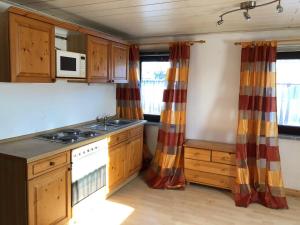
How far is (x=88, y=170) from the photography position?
2797 millimetres

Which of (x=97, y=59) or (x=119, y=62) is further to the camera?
(x=119, y=62)

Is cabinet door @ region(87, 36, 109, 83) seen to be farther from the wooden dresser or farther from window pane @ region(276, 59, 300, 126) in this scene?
window pane @ region(276, 59, 300, 126)

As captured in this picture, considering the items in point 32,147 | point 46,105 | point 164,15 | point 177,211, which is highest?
point 164,15

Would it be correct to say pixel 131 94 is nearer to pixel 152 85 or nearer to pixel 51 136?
pixel 152 85

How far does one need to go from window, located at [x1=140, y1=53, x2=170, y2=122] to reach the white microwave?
1.51 metres

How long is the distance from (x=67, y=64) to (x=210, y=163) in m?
2.29

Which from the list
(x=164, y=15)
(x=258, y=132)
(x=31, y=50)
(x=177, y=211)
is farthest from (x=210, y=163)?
(x=31, y=50)

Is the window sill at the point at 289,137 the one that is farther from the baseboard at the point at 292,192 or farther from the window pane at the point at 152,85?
the window pane at the point at 152,85

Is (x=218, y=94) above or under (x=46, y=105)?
above

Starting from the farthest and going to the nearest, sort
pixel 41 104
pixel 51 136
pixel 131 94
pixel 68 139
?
pixel 131 94
pixel 41 104
pixel 51 136
pixel 68 139

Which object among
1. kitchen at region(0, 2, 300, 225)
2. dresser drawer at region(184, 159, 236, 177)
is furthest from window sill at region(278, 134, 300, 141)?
Result: dresser drawer at region(184, 159, 236, 177)

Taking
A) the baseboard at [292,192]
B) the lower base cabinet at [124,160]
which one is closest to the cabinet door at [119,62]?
the lower base cabinet at [124,160]

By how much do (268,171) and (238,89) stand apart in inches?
46.6

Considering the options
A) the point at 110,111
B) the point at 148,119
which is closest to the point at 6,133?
the point at 110,111
